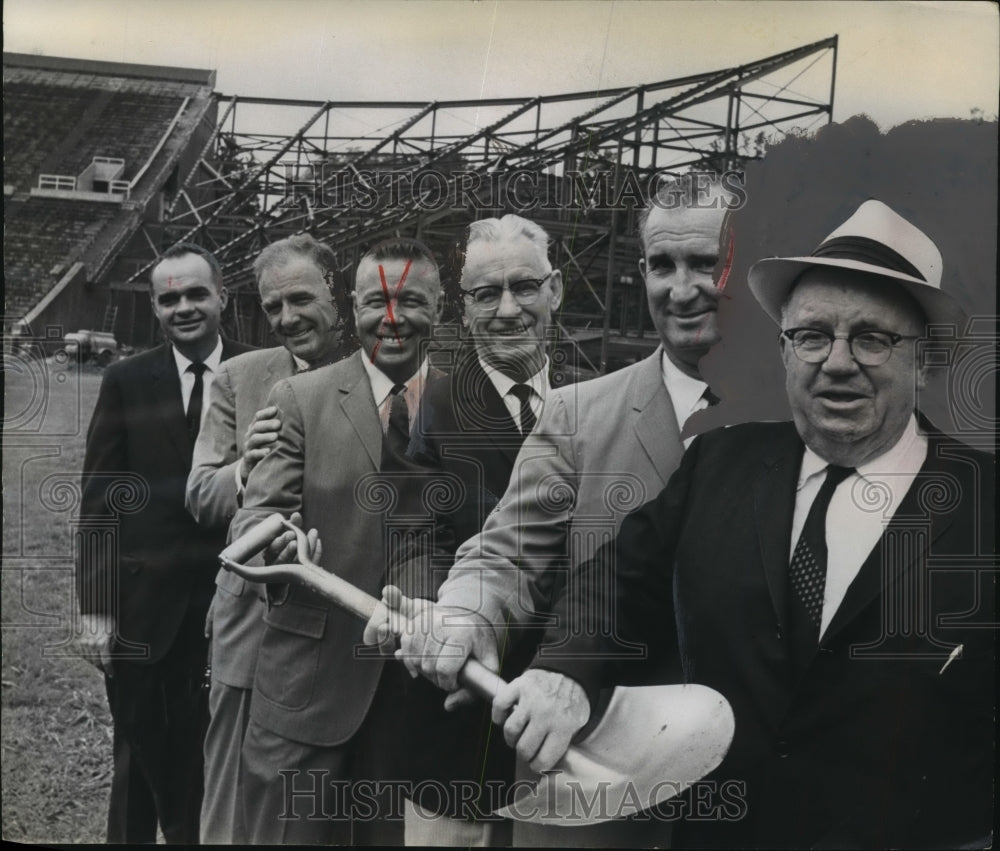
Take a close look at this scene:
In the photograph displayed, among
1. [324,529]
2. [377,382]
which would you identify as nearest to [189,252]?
[377,382]

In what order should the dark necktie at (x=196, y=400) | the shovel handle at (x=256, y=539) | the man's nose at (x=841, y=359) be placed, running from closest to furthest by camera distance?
the man's nose at (x=841, y=359), the shovel handle at (x=256, y=539), the dark necktie at (x=196, y=400)

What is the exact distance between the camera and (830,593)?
11.5ft

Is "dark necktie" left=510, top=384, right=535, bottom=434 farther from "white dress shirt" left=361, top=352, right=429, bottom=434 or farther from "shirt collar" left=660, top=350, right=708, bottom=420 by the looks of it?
"shirt collar" left=660, top=350, right=708, bottom=420

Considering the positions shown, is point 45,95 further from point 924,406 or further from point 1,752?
point 924,406

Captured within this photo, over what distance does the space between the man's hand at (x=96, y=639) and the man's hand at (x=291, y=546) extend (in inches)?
23.1

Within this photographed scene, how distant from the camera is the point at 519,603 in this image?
354 cm

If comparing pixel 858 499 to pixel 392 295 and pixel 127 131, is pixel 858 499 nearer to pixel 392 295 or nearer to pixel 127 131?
pixel 392 295

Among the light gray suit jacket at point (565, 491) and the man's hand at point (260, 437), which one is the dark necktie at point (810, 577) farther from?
the man's hand at point (260, 437)

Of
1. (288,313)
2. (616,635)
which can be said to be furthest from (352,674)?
(288,313)

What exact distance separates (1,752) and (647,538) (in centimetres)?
217

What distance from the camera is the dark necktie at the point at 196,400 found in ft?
12.1

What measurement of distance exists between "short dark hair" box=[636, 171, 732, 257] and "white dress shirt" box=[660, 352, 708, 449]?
347mm

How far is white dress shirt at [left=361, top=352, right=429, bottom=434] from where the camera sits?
11.7 ft

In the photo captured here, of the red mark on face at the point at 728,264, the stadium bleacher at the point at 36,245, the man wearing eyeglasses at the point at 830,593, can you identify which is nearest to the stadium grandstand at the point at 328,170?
the stadium bleacher at the point at 36,245
